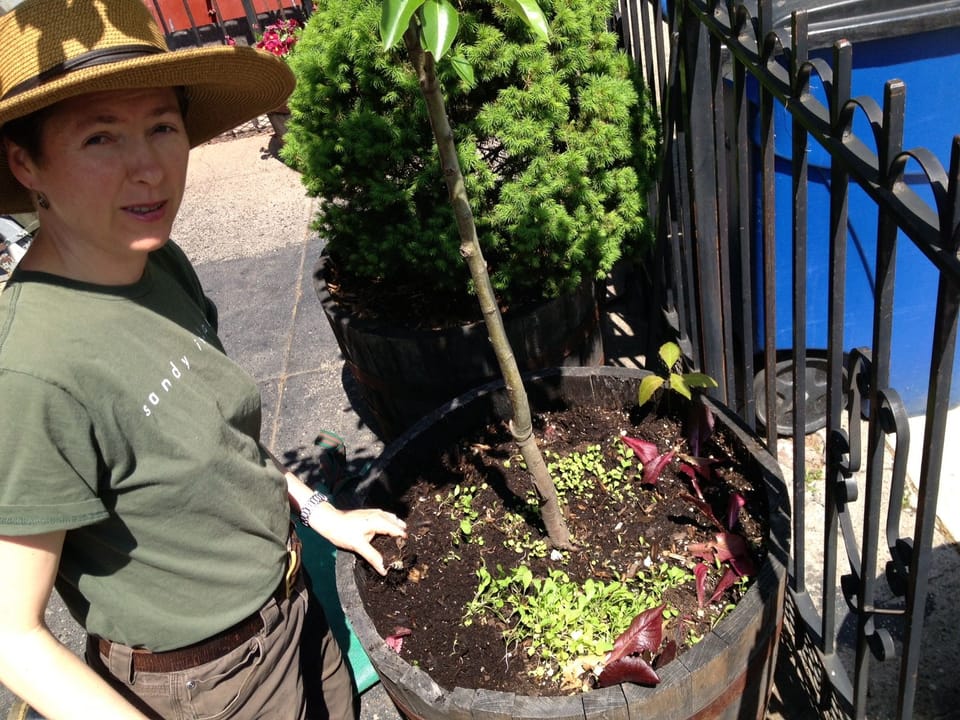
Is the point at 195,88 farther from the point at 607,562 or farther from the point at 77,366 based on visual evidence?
the point at 607,562

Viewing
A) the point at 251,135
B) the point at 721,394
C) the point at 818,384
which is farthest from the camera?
the point at 251,135

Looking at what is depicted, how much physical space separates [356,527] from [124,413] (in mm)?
774

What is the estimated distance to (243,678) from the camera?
69.2 inches

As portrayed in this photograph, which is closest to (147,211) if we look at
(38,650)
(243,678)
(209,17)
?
(38,650)

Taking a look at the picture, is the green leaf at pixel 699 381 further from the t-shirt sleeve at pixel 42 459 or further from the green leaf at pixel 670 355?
the t-shirt sleeve at pixel 42 459

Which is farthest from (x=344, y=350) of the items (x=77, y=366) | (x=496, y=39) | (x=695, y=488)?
(x=77, y=366)

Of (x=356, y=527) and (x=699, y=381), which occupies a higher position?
(x=699, y=381)

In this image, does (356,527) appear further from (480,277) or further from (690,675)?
(690,675)

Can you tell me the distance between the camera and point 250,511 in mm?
1688

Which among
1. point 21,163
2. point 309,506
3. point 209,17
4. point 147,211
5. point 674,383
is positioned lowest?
point 309,506

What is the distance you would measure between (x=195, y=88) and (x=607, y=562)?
4.95ft

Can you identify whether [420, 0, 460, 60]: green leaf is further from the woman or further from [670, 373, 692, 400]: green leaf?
[670, 373, 692, 400]: green leaf

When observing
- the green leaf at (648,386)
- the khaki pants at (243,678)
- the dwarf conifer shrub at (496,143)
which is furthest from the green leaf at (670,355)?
the khaki pants at (243,678)

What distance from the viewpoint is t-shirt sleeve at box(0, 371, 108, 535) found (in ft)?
3.99
